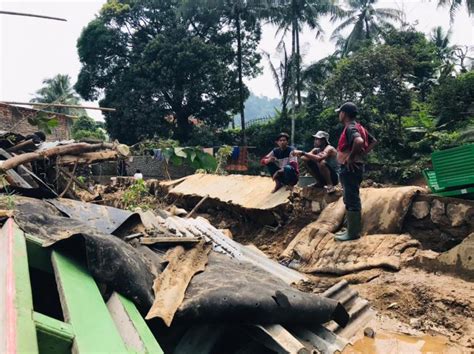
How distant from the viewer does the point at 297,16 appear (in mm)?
22641

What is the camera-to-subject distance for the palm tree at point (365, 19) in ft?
83.8

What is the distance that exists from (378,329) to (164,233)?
1957 mm

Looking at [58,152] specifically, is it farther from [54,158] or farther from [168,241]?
[168,241]

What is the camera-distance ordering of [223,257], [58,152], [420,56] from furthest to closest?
[420,56]
[58,152]
[223,257]

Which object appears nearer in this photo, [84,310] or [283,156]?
[84,310]

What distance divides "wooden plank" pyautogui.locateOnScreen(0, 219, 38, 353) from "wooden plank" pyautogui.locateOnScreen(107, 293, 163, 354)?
400 mm

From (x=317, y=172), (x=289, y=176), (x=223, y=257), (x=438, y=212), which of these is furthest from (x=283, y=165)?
(x=223, y=257)

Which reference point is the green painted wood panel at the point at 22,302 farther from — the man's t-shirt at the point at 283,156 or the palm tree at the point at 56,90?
the palm tree at the point at 56,90

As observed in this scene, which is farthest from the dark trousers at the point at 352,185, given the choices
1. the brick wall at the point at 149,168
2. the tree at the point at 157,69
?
the tree at the point at 157,69

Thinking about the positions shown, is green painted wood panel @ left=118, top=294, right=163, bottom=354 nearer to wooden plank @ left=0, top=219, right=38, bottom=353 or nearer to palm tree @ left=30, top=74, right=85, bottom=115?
wooden plank @ left=0, top=219, right=38, bottom=353

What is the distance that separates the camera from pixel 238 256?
4316 millimetres

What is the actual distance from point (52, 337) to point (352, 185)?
396 cm

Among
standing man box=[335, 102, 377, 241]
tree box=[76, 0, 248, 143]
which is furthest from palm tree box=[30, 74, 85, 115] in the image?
standing man box=[335, 102, 377, 241]

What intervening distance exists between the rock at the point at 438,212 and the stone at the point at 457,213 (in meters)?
0.05
